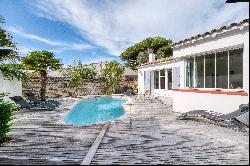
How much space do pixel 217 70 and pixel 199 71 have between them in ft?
5.17

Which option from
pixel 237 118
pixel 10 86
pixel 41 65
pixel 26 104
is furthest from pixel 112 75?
pixel 237 118

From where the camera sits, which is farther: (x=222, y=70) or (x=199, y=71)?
(x=199, y=71)

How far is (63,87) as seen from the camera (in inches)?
1372

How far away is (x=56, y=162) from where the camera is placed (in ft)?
23.1

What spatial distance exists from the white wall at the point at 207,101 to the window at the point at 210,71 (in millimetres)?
580

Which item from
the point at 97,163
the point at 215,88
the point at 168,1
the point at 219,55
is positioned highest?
the point at 168,1

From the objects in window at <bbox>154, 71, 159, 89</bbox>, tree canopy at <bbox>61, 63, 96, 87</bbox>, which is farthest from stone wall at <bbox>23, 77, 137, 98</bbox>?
window at <bbox>154, 71, 159, 89</bbox>

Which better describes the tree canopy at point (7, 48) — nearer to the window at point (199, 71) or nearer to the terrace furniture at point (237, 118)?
the terrace furniture at point (237, 118)

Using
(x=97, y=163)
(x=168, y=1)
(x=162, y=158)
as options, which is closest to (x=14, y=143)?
(x=97, y=163)

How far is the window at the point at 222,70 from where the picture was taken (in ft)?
43.4

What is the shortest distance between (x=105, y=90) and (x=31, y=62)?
13.1 m

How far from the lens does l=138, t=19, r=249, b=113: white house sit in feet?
40.1

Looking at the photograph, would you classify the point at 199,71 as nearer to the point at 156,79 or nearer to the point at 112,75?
the point at 156,79

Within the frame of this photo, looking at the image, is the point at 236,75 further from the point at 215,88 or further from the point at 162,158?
the point at 162,158
